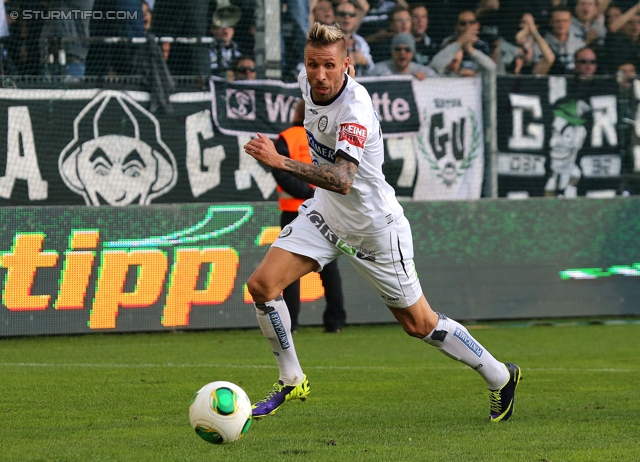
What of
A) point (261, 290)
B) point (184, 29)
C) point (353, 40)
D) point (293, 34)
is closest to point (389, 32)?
point (353, 40)

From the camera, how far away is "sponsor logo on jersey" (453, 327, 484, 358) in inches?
243

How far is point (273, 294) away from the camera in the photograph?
5992 millimetres

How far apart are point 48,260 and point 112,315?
88cm

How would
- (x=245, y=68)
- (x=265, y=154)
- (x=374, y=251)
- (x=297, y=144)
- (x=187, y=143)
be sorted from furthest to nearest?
(x=245, y=68)
(x=187, y=143)
(x=297, y=144)
(x=374, y=251)
(x=265, y=154)

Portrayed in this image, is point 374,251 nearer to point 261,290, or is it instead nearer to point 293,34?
point 261,290

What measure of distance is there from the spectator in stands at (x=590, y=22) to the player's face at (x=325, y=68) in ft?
27.8

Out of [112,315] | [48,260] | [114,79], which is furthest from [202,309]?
[114,79]

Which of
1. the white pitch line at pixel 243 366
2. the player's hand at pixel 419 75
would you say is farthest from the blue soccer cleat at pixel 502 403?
the player's hand at pixel 419 75

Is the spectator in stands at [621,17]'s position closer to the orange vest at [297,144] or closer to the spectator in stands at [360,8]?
the spectator in stands at [360,8]

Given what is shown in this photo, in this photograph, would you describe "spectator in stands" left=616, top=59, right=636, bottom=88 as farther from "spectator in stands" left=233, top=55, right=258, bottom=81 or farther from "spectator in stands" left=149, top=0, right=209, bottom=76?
"spectator in stands" left=149, top=0, right=209, bottom=76

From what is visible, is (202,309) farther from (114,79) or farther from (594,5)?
(594,5)

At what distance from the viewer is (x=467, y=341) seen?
20.3 ft

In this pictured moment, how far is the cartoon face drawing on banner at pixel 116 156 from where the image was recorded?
11.8 metres

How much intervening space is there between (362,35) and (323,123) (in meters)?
7.17
